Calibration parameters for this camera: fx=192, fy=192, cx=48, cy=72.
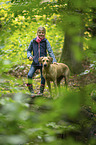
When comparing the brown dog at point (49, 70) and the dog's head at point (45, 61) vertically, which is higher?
the dog's head at point (45, 61)

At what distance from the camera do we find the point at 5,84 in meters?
1.25

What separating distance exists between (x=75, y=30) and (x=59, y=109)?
1.43ft

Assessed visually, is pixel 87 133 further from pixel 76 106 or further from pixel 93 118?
pixel 76 106

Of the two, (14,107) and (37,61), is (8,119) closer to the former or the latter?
(14,107)

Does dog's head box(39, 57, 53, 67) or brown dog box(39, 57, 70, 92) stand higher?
dog's head box(39, 57, 53, 67)

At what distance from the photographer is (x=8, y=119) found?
88 cm

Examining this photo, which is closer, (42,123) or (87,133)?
(42,123)

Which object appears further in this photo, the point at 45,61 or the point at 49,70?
the point at 49,70

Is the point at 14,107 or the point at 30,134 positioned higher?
the point at 14,107

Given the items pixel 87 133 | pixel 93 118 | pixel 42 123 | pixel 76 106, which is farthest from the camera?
pixel 93 118

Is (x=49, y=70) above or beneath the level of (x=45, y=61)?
beneath

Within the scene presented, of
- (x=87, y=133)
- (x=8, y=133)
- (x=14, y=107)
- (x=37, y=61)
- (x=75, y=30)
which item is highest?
(x=75, y=30)

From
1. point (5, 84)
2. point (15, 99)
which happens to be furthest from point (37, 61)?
point (15, 99)

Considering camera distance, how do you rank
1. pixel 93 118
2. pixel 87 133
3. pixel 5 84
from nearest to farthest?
pixel 5 84
pixel 87 133
pixel 93 118
